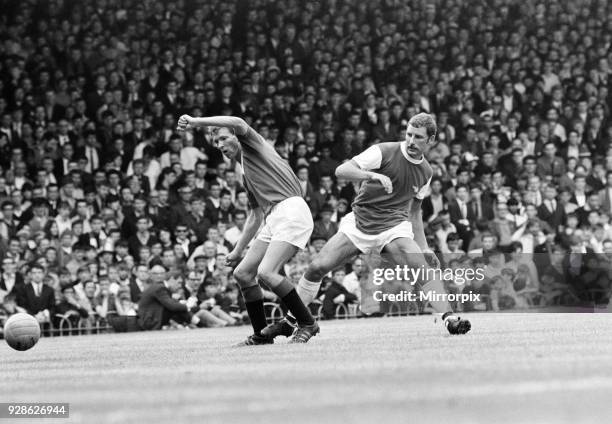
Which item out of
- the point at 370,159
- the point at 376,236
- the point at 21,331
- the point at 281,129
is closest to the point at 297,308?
the point at 376,236

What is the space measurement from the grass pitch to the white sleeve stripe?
1.55m

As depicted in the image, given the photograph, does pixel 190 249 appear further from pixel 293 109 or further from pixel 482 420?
pixel 482 420

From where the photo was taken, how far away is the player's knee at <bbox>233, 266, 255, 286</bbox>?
10.0 m

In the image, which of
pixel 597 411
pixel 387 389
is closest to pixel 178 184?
pixel 387 389

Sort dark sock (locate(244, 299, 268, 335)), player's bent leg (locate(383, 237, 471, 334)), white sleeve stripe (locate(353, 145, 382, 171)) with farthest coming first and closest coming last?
1. player's bent leg (locate(383, 237, 471, 334))
2. white sleeve stripe (locate(353, 145, 382, 171))
3. dark sock (locate(244, 299, 268, 335))

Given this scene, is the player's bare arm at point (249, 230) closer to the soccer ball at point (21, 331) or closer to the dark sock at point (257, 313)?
the dark sock at point (257, 313)

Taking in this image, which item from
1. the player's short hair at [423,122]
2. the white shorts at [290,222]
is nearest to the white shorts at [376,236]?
the white shorts at [290,222]

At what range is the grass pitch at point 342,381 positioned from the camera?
16.2ft

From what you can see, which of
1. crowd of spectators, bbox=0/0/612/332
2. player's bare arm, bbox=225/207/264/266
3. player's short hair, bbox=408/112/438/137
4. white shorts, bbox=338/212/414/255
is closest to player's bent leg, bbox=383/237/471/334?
white shorts, bbox=338/212/414/255

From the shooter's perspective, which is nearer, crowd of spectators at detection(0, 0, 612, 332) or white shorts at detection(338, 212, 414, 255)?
white shorts at detection(338, 212, 414, 255)

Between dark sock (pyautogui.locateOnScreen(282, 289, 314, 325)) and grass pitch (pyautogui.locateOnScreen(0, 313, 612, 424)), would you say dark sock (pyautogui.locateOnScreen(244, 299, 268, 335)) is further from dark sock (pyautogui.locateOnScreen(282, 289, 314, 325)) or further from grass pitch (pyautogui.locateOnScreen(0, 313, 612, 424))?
dark sock (pyautogui.locateOnScreen(282, 289, 314, 325))

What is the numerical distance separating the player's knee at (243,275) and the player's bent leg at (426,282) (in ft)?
4.69

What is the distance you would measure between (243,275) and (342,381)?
3.91 meters

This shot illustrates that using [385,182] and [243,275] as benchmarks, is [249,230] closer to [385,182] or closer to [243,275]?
[243,275]
